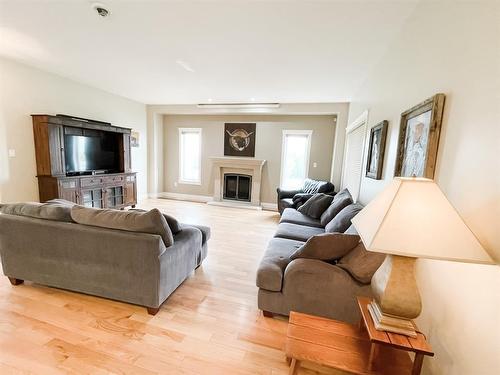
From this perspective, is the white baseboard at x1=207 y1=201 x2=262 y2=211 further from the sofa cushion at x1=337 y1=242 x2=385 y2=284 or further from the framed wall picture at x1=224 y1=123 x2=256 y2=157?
the sofa cushion at x1=337 y1=242 x2=385 y2=284

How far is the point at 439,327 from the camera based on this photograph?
121 cm

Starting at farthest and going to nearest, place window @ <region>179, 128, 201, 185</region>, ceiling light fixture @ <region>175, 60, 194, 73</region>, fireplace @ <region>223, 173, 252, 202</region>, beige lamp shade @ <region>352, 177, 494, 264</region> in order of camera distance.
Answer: window @ <region>179, 128, 201, 185</region> → fireplace @ <region>223, 173, 252, 202</region> → ceiling light fixture @ <region>175, 60, 194, 73</region> → beige lamp shade @ <region>352, 177, 494, 264</region>

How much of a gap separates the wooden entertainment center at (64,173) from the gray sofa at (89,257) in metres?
1.93

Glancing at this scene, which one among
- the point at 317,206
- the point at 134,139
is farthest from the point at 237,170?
the point at 317,206

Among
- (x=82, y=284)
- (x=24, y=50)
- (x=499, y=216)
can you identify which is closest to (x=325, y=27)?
(x=499, y=216)

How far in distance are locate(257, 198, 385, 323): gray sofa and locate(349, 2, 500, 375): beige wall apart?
14.2 inches

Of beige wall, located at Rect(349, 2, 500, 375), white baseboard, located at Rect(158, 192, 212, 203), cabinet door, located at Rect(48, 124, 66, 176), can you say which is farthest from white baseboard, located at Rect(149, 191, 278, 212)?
beige wall, located at Rect(349, 2, 500, 375)

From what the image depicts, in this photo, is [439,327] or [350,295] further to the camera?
[350,295]

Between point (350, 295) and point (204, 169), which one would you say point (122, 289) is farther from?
point (204, 169)

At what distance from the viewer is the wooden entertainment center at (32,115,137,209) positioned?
3.68m

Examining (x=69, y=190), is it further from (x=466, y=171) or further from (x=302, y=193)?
(x=466, y=171)

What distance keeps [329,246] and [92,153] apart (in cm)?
473

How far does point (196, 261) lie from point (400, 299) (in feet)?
6.65

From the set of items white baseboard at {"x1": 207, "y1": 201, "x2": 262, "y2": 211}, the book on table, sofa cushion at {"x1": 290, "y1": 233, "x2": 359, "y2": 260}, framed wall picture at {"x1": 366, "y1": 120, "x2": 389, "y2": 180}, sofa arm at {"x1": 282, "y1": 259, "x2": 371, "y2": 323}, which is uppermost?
framed wall picture at {"x1": 366, "y1": 120, "x2": 389, "y2": 180}
